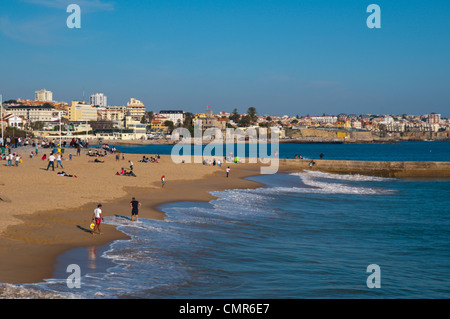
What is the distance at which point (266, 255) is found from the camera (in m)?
12.5

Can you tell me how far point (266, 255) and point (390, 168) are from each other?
35.4 m

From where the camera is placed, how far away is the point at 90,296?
862 centimetres

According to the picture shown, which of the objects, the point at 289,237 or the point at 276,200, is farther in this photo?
the point at 276,200

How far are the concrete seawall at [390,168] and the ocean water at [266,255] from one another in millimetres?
21996

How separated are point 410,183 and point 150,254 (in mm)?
30344

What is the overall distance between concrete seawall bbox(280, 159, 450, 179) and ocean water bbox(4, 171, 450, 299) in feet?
72.2

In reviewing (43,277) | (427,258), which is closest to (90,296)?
(43,277)

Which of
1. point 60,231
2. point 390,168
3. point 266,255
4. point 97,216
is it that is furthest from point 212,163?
point 266,255

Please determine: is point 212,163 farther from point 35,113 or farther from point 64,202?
point 35,113

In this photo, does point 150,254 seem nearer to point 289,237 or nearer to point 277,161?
point 289,237

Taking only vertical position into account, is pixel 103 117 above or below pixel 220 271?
above

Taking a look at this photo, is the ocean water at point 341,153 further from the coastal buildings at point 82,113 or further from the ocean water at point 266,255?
the coastal buildings at point 82,113

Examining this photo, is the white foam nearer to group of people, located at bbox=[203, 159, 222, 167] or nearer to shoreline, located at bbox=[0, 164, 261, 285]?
group of people, located at bbox=[203, 159, 222, 167]

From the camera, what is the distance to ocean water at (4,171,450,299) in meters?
9.58
